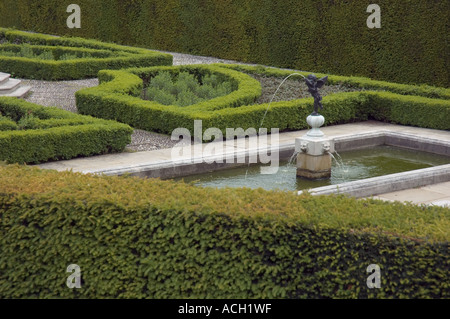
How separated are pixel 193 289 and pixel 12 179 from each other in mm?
2135

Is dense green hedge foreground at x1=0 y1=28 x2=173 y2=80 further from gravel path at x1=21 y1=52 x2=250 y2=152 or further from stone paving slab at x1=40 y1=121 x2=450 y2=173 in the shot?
stone paving slab at x1=40 y1=121 x2=450 y2=173

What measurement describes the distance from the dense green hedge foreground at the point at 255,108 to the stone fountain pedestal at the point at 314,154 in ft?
8.16

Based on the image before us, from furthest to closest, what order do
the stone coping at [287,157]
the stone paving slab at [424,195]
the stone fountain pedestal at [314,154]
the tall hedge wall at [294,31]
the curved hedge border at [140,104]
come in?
the tall hedge wall at [294,31] < the curved hedge border at [140,104] < the stone fountain pedestal at [314,154] < the stone coping at [287,157] < the stone paving slab at [424,195]

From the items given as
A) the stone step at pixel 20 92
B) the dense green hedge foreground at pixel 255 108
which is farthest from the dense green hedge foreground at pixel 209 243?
the stone step at pixel 20 92

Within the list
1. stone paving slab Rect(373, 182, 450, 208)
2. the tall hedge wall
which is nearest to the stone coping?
stone paving slab Rect(373, 182, 450, 208)

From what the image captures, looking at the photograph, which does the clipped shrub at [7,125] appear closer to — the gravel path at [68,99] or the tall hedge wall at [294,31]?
the gravel path at [68,99]

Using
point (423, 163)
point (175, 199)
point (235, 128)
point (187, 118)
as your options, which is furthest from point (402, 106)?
point (175, 199)

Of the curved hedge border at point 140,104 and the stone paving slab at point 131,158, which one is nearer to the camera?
the stone paving slab at point 131,158

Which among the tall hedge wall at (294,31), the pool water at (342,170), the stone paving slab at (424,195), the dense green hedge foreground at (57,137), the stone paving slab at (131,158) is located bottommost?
the stone paving slab at (424,195)

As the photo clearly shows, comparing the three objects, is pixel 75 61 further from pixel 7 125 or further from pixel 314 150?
pixel 314 150

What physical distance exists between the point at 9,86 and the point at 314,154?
8471 mm

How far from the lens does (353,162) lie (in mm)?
10812

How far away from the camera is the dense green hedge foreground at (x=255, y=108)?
12188 millimetres

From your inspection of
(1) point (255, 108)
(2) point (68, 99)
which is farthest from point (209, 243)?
(2) point (68, 99)
